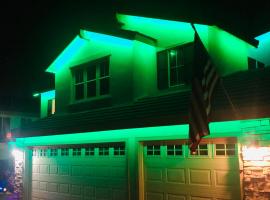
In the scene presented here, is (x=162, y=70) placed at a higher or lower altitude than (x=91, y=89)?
higher

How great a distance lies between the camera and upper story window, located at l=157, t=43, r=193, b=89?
10.7 meters

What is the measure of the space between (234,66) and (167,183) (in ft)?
12.0

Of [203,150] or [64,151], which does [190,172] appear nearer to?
[203,150]

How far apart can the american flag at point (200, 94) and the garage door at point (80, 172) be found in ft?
14.0

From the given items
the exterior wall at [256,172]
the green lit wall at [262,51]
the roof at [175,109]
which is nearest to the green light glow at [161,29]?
the roof at [175,109]

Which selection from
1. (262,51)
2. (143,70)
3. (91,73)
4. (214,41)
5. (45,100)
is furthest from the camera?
(45,100)

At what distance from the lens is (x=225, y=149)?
8141mm

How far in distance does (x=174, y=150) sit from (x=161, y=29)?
13.6ft

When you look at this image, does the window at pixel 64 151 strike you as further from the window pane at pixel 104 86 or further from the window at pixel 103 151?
the window pane at pixel 104 86

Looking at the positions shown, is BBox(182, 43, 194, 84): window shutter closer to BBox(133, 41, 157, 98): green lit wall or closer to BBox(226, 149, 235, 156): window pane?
BBox(133, 41, 157, 98): green lit wall

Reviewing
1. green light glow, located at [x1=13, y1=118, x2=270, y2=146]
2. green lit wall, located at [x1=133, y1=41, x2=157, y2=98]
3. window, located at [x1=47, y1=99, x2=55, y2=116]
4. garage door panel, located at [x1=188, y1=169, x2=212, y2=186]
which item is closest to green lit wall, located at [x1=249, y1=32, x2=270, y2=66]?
green lit wall, located at [x1=133, y1=41, x2=157, y2=98]

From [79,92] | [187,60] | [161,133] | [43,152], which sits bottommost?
[43,152]

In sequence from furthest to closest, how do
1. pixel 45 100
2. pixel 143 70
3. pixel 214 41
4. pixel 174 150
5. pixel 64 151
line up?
pixel 45 100, pixel 64 151, pixel 143 70, pixel 214 41, pixel 174 150

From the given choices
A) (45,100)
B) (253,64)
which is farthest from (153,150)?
(45,100)
